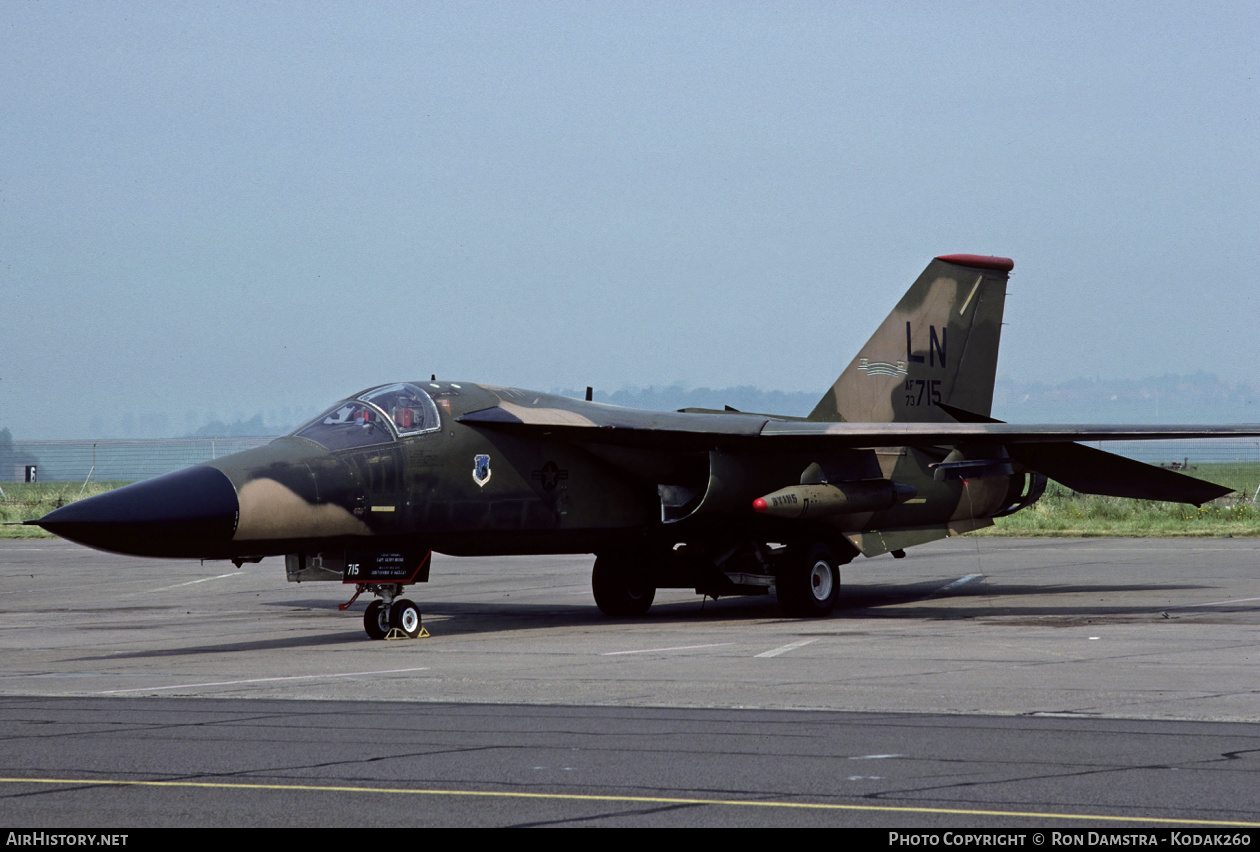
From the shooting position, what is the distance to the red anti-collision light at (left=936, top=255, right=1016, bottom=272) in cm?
2088

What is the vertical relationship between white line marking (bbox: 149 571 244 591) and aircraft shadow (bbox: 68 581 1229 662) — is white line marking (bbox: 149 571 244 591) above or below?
below

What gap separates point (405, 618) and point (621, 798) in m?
9.17

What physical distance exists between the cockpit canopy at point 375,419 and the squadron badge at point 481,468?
606mm

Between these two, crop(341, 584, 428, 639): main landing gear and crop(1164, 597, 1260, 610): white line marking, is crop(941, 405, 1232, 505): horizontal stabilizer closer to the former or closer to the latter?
crop(1164, 597, 1260, 610): white line marking

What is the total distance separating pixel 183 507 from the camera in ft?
42.4

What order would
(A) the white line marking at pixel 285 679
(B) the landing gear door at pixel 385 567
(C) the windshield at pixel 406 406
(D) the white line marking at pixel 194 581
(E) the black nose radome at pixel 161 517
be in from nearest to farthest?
(A) the white line marking at pixel 285 679 → (E) the black nose radome at pixel 161 517 → (B) the landing gear door at pixel 385 567 → (C) the windshield at pixel 406 406 → (D) the white line marking at pixel 194 581

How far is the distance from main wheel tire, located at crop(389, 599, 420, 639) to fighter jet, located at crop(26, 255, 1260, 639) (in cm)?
2

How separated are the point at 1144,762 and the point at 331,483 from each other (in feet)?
30.2

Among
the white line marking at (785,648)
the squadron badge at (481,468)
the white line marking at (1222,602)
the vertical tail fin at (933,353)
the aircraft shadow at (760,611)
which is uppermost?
the vertical tail fin at (933,353)

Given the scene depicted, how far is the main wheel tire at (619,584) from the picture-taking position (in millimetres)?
18438

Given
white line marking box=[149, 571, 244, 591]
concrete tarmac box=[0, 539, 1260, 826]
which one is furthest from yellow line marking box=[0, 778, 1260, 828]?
white line marking box=[149, 571, 244, 591]

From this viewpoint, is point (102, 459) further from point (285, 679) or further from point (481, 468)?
point (285, 679)

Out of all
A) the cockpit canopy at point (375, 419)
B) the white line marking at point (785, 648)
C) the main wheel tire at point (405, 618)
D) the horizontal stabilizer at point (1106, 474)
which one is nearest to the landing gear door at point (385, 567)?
the main wheel tire at point (405, 618)

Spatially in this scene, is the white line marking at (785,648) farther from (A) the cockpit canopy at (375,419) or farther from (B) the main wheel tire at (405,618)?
(A) the cockpit canopy at (375,419)
